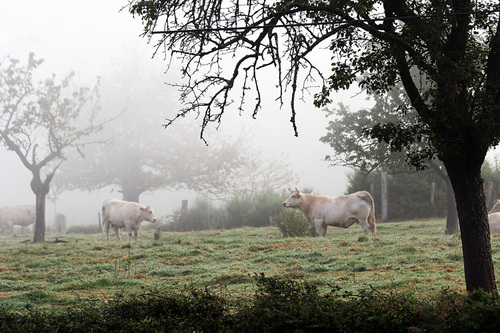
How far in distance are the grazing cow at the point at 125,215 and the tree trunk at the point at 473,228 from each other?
Result: 1638 cm

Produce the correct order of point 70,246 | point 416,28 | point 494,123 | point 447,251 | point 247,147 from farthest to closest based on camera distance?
point 247,147 < point 70,246 < point 447,251 < point 416,28 < point 494,123

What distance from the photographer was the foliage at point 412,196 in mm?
29844

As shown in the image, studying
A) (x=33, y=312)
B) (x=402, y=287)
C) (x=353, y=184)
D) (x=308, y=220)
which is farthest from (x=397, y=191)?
(x=33, y=312)

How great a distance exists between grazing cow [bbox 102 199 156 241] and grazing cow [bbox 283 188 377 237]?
6.48 metres

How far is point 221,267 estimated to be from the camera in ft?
43.3

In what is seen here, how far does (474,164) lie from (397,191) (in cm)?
2250

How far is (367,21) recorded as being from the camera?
8.96 m

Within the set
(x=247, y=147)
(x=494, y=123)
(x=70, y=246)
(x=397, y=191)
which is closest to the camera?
(x=494, y=123)

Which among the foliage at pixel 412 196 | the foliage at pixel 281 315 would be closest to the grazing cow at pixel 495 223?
the foliage at pixel 412 196

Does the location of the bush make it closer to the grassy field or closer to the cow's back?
the grassy field

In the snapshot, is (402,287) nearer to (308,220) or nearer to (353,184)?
(308,220)

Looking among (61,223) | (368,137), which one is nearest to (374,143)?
(368,137)

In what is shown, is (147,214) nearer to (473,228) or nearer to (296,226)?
(296,226)

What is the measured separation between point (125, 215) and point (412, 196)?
15.1m
